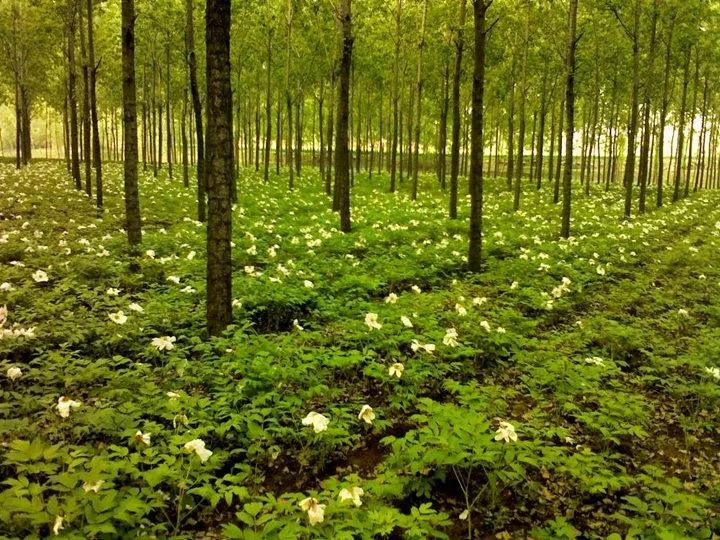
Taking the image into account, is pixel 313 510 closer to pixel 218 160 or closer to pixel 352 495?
pixel 352 495

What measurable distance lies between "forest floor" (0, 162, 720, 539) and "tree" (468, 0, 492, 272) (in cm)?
90

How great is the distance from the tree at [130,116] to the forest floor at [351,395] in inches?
33.3

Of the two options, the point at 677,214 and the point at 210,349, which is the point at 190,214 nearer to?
A: the point at 210,349

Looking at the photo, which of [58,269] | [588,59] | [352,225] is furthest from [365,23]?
[58,269]

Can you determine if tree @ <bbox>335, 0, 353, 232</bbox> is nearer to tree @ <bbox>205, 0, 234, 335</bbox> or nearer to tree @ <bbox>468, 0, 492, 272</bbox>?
tree @ <bbox>468, 0, 492, 272</bbox>

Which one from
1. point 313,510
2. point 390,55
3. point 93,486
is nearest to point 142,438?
point 93,486

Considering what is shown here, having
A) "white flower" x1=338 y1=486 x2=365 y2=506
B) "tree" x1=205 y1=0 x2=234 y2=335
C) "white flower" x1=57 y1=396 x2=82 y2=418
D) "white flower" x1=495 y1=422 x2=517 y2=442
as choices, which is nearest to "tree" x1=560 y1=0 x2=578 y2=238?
"tree" x1=205 y1=0 x2=234 y2=335

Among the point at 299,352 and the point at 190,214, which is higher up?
the point at 190,214

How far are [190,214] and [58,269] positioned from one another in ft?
31.2

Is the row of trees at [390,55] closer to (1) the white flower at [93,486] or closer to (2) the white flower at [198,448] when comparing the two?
(2) the white flower at [198,448]

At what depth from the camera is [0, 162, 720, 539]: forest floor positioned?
3920 millimetres

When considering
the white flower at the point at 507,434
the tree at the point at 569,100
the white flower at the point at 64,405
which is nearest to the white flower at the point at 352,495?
the white flower at the point at 507,434

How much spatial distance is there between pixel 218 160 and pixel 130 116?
21.3 ft

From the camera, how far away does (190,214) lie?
62.6 feet
